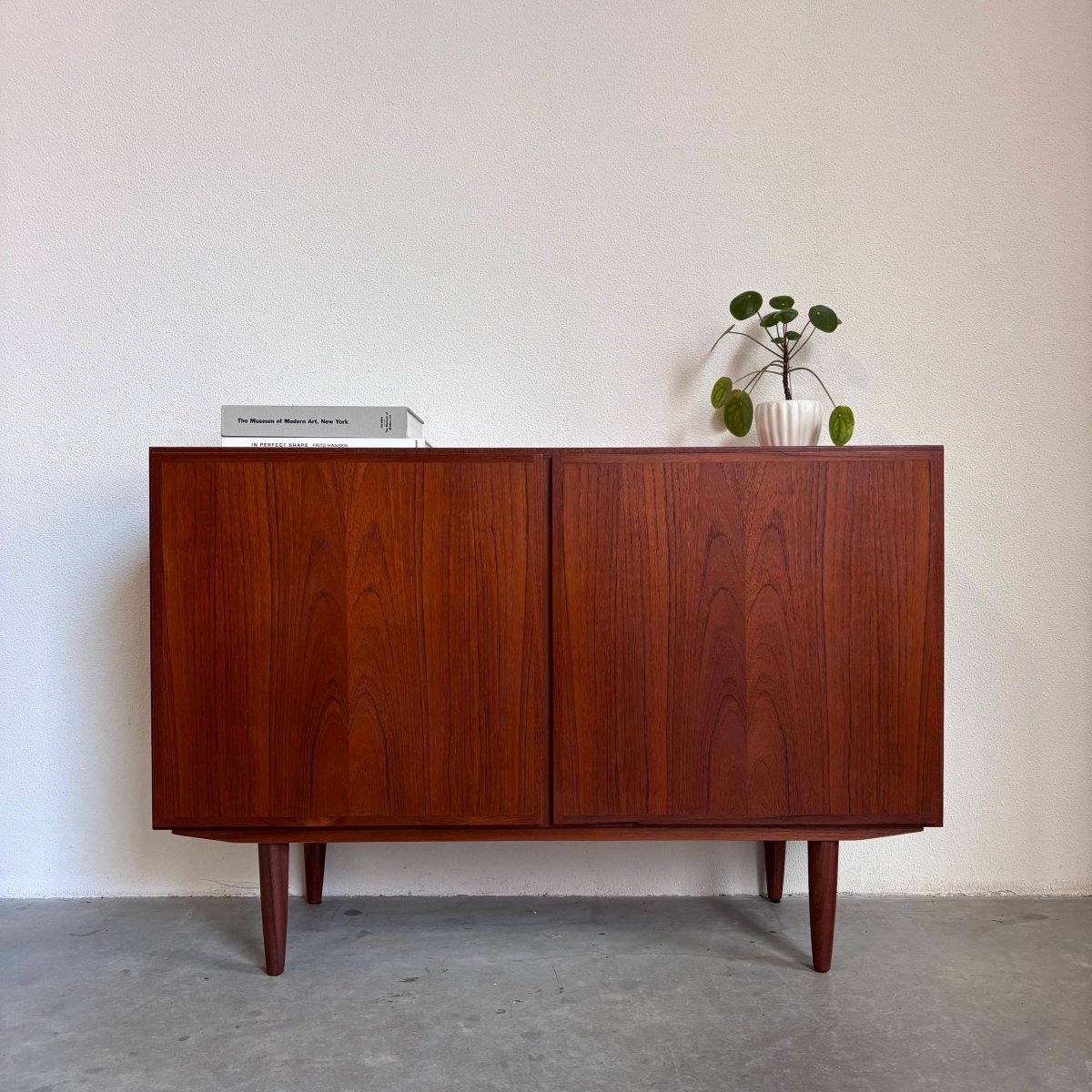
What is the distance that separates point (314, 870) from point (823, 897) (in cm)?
107

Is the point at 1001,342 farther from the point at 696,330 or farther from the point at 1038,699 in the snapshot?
the point at 1038,699

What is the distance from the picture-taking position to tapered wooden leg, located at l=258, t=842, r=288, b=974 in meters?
1.56

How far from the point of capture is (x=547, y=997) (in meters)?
1.52

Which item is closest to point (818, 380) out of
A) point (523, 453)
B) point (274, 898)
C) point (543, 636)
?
point (523, 453)

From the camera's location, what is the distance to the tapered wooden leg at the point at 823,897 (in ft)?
5.16

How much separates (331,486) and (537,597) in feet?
1.35

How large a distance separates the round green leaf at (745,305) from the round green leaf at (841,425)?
27cm

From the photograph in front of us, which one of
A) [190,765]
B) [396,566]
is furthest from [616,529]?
[190,765]

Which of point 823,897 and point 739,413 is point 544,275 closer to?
point 739,413

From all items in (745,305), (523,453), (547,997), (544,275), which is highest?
(544,275)

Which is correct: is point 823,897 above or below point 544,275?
below

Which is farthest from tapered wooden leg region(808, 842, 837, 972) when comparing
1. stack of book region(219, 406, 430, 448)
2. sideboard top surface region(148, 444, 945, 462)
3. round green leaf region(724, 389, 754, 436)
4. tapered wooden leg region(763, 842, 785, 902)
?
stack of book region(219, 406, 430, 448)

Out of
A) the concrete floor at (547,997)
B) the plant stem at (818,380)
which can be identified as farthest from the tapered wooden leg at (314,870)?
the plant stem at (818,380)

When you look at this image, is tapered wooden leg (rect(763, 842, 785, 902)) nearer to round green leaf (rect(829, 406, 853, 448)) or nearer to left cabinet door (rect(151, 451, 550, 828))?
left cabinet door (rect(151, 451, 550, 828))
